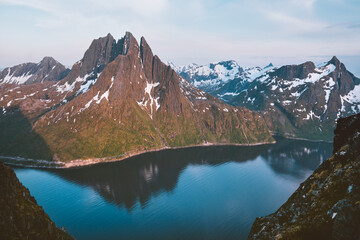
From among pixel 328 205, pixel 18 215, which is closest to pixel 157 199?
pixel 18 215

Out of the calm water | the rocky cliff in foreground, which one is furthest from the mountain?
the calm water

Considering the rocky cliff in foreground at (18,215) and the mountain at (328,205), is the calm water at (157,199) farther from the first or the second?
the mountain at (328,205)

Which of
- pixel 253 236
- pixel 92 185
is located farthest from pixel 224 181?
pixel 253 236

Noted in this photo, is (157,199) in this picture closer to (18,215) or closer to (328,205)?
(18,215)

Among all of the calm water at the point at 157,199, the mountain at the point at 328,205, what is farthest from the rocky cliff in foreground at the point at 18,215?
the calm water at the point at 157,199

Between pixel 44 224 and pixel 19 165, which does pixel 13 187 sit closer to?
pixel 44 224

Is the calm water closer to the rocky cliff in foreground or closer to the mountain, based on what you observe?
the rocky cliff in foreground
